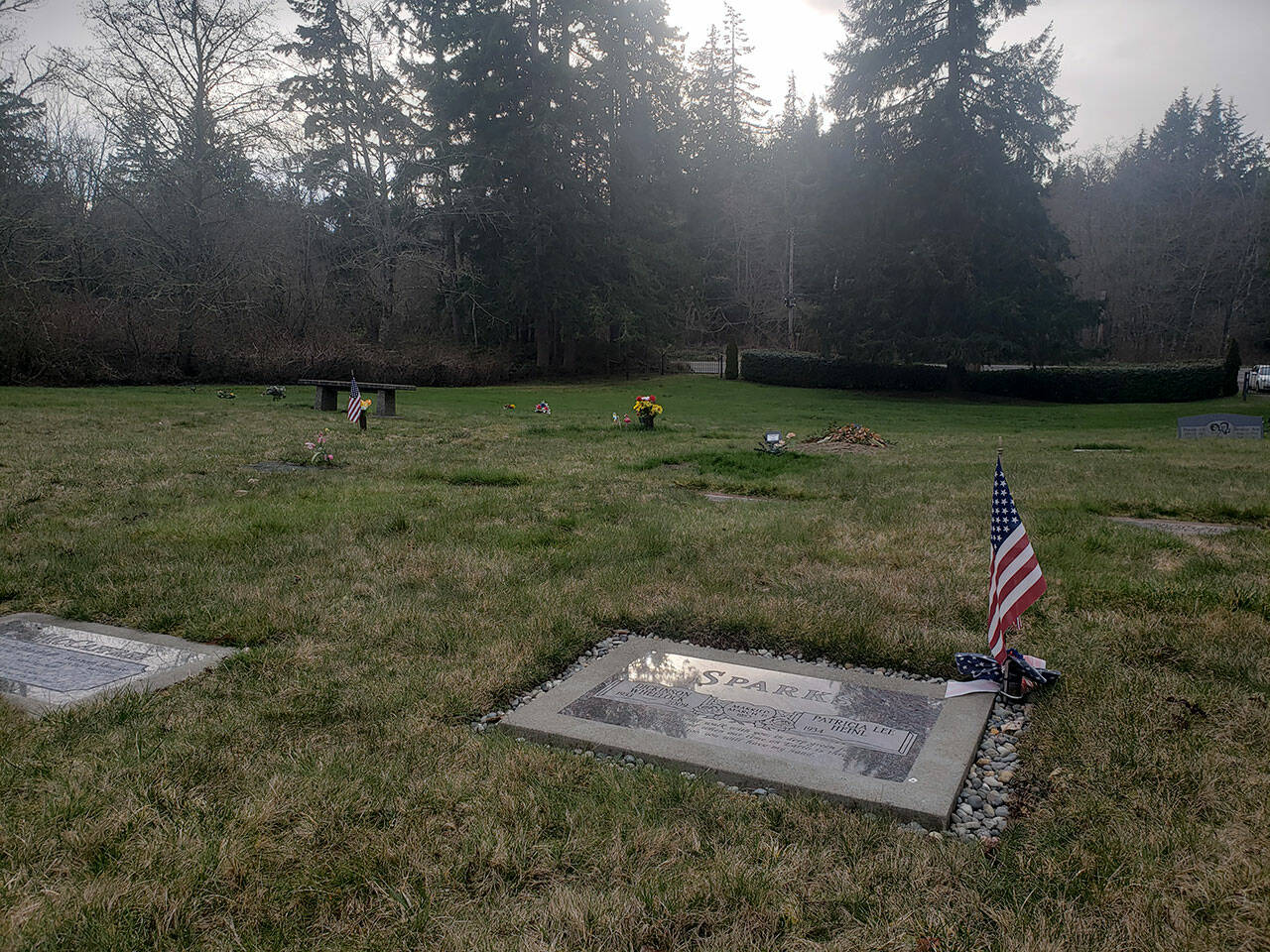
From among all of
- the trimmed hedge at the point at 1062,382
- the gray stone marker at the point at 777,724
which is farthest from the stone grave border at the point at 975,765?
the trimmed hedge at the point at 1062,382

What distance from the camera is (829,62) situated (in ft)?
99.8

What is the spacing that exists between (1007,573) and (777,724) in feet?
4.00

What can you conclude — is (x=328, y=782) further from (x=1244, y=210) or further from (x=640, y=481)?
(x=1244, y=210)

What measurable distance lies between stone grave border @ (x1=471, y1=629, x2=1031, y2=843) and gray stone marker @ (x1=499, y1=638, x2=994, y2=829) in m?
0.04

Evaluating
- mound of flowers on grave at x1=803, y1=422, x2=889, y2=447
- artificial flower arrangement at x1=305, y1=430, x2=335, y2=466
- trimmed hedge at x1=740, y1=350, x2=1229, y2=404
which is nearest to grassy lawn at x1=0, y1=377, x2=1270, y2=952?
artificial flower arrangement at x1=305, y1=430, x2=335, y2=466

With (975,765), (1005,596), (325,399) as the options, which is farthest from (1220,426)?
(325,399)

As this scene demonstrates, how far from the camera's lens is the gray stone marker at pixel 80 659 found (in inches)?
132

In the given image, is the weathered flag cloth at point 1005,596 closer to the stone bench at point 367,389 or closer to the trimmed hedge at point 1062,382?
the stone bench at point 367,389

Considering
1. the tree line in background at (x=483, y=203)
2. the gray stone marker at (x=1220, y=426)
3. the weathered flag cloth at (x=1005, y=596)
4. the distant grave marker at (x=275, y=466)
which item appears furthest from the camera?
the tree line in background at (x=483, y=203)

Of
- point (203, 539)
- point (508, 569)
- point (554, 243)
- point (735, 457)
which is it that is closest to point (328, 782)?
point (508, 569)

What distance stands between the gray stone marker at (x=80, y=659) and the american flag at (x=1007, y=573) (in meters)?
A: 3.30

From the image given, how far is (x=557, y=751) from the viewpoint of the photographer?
2918 mm

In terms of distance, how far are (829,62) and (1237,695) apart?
31.5 m

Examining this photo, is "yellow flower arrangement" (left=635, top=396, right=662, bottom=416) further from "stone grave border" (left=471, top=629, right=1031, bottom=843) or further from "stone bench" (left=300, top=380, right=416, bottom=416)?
"stone grave border" (left=471, top=629, right=1031, bottom=843)
